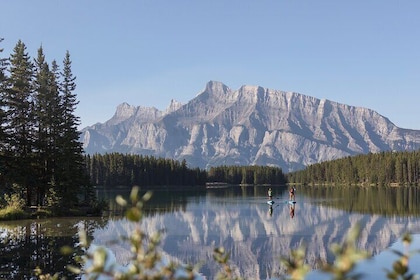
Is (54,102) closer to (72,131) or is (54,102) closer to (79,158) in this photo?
(72,131)

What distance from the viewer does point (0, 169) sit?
149 ft

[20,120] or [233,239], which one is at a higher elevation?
[20,120]

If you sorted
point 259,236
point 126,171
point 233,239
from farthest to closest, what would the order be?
point 126,171
point 259,236
point 233,239

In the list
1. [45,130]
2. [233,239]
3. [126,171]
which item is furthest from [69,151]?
[126,171]

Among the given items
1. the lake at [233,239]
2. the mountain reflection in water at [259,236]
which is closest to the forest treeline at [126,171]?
the mountain reflection in water at [259,236]

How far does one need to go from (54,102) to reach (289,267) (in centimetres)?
5558

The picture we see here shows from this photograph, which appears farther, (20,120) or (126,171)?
(126,171)

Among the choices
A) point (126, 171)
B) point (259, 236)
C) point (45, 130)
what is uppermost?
point (45, 130)

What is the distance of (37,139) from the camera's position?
5284 cm

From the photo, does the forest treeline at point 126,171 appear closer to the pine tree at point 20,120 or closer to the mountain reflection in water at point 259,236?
the pine tree at point 20,120

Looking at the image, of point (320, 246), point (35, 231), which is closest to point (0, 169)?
point (35, 231)

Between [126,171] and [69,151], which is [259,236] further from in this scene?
[126,171]

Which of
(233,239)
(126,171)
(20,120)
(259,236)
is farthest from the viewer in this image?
(126,171)

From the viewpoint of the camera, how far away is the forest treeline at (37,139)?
48.4 m
